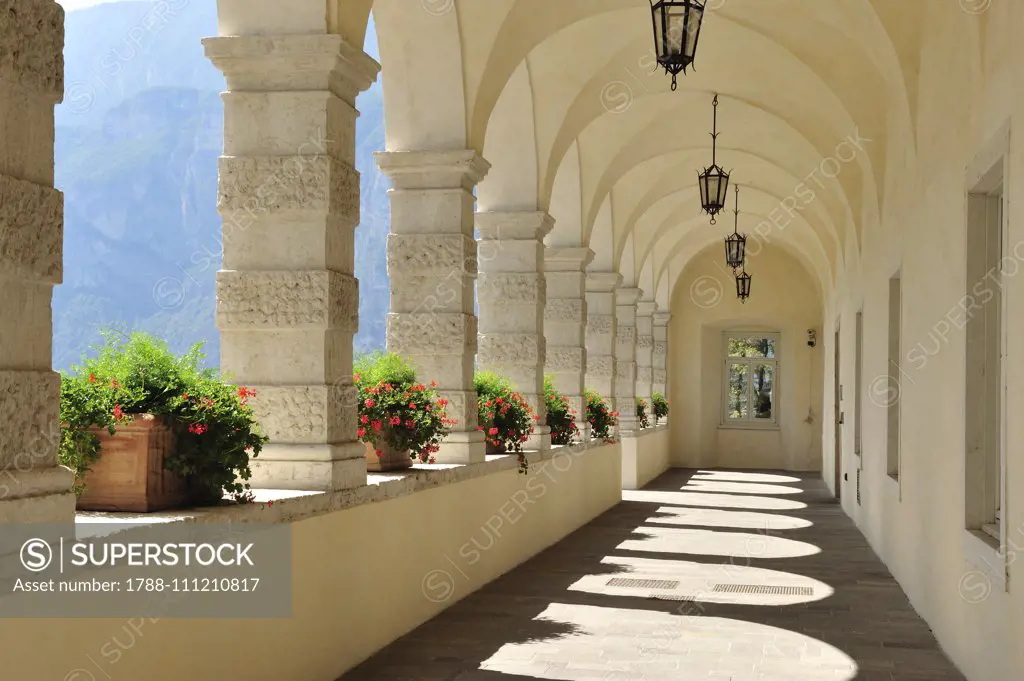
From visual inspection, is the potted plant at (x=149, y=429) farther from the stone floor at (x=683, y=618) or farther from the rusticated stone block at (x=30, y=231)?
the stone floor at (x=683, y=618)

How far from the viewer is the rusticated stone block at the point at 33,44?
2.85 meters

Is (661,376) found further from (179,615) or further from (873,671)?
(179,615)

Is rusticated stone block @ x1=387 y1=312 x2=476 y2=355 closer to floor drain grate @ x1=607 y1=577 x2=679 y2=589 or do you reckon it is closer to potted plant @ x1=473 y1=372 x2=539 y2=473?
potted plant @ x1=473 y1=372 x2=539 y2=473

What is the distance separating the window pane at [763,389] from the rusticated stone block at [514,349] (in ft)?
44.3

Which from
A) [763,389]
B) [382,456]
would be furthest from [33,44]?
[763,389]

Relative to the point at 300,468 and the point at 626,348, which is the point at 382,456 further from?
the point at 626,348

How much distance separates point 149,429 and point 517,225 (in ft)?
19.5

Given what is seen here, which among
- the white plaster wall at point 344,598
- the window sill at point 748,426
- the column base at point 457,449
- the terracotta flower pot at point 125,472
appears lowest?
the window sill at point 748,426

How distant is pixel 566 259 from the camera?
462 inches

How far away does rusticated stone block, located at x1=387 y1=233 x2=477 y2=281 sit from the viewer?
704 cm

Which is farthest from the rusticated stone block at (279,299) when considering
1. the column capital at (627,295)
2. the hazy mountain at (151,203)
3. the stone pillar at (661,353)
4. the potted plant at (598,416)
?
the hazy mountain at (151,203)

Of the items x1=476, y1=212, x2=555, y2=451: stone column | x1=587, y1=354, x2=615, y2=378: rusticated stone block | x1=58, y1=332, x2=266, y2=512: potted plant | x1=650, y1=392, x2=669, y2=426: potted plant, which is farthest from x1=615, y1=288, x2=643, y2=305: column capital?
x1=58, y1=332, x2=266, y2=512: potted plant

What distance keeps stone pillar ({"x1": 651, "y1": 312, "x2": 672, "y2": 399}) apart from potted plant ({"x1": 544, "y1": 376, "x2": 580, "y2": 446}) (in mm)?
10201

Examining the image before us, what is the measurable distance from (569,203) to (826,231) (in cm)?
555
